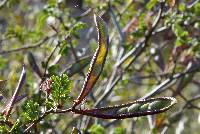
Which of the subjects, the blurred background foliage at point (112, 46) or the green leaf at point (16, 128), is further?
the blurred background foliage at point (112, 46)

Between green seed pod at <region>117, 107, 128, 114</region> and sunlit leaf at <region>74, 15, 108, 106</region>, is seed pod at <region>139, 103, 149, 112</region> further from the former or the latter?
sunlit leaf at <region>74, 15, 108, 106</region>

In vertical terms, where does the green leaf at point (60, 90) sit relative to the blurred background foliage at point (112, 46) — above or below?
below

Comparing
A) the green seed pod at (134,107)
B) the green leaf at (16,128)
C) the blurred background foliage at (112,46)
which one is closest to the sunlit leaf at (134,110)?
the green seed pod at (134,107)

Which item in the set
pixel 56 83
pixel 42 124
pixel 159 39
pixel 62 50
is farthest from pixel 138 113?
pixel 159 39

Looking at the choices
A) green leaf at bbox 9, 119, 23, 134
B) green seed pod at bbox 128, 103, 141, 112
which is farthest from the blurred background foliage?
green seed pod at bbox 128, 103, 141, 112

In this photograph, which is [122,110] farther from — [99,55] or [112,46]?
[112,46]

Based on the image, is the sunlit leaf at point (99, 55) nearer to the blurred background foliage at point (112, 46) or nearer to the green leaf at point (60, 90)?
the green leaf at point (60, 90)

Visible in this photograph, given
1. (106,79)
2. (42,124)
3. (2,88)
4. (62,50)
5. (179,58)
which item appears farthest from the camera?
(106,79)

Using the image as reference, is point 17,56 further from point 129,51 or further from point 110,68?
point 129,51
